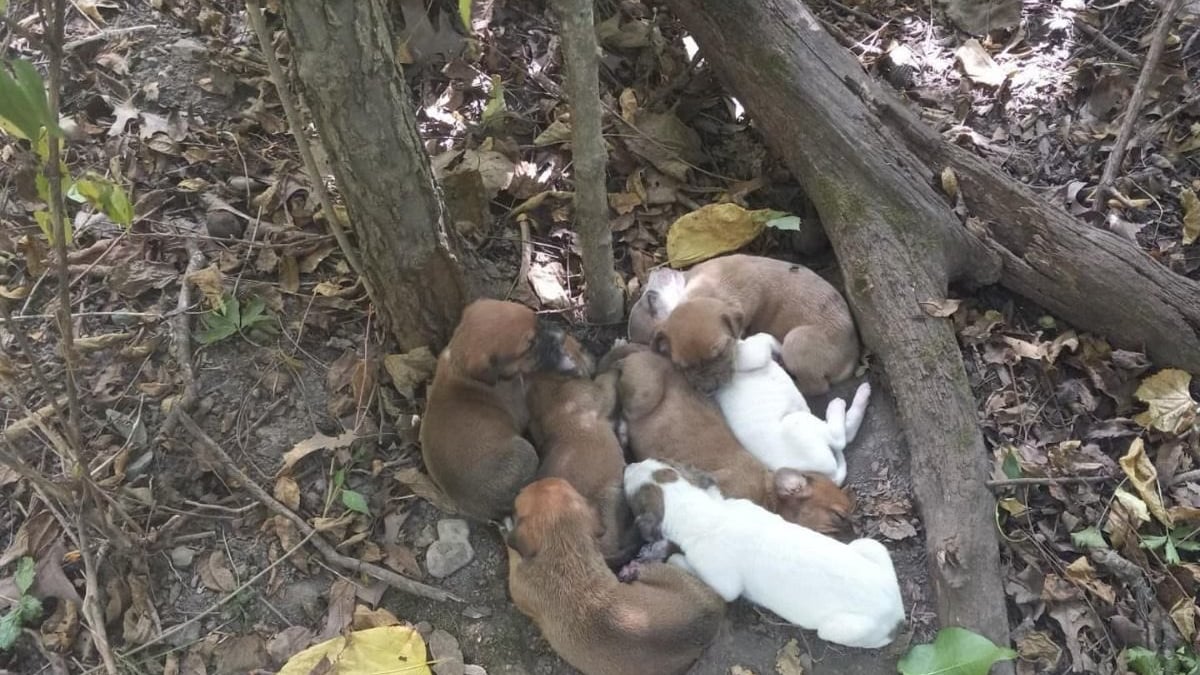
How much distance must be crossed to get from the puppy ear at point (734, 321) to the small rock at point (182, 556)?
2653 millimetres

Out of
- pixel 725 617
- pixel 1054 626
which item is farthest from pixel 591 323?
pixel 1054 626

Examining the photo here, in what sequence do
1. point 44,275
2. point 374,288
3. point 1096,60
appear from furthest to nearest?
point 1096,60
point 44,275
point 374,288

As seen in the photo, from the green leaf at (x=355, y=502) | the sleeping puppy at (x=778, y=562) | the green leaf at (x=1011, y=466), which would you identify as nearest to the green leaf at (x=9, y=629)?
the green leaf at (x=355, y=502)

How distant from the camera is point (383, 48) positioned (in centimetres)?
341

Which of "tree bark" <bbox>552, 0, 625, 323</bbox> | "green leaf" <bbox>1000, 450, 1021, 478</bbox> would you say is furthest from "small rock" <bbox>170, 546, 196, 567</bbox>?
"green leaf" <bbox>1000, 450, 1021, 478</bbox>

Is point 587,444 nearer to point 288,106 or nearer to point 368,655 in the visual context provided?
point 368,655

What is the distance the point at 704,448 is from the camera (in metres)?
4.06

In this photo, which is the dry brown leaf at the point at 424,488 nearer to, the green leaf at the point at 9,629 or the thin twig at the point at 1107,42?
the green leaf at the point at 9,629

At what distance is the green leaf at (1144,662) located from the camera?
3.50 meters

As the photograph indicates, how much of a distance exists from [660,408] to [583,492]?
587 mm

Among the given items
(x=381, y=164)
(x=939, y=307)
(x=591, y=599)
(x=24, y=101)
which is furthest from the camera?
(x=939, y=307)

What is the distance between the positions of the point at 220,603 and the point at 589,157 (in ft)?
8.18

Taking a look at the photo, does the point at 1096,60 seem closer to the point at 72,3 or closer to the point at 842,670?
the point at 842,670

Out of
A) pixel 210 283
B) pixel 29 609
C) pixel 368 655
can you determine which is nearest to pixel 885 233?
pixel 368 655
